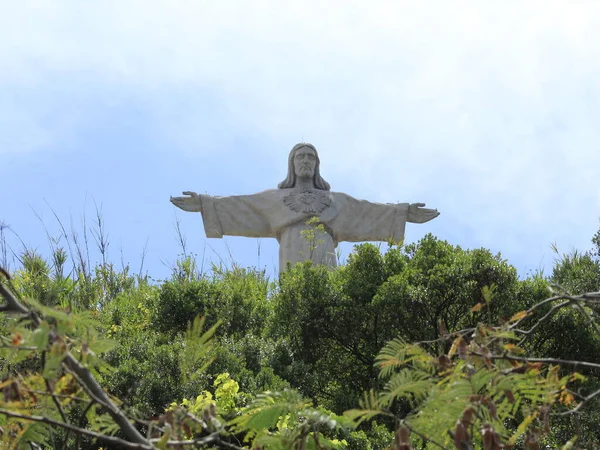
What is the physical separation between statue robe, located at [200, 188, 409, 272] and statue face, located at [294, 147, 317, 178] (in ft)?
0.83

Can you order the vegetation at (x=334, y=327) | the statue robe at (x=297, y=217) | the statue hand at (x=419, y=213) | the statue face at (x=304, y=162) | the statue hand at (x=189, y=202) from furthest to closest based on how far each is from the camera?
1. the statue hand at (x=419, y=213)
2. the statue face at (x=304, y=162)
3. the statue robe at (x=297, y=217)
4. the statue hand at (x=189, y=202)
5. the vegetation at (x=334, y=327)

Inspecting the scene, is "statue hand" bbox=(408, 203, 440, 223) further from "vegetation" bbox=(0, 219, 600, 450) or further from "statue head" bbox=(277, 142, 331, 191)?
"vegetation" bbox=(0, 219, 600, 450)

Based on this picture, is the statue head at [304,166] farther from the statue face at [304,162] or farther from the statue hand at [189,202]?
the statue hand at [189,202]

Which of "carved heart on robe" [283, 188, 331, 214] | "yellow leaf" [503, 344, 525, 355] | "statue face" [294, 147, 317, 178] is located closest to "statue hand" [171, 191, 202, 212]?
"carved heart on robe" [283, 188, 331, 214]

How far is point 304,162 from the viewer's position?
1383cm

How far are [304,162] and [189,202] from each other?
5.62 ft

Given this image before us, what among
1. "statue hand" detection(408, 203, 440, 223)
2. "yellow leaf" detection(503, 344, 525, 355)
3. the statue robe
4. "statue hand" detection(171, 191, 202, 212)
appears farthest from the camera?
"statue hand" detection(408, 203, 440, 223)

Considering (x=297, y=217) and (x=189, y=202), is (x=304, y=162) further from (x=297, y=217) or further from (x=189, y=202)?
(x=189, y=202)

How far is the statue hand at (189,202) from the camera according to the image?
1347cm

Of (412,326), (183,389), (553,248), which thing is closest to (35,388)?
(183,389)

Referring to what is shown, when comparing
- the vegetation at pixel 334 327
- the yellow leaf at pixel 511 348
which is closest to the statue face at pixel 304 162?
the vegetation at pixel 334 327

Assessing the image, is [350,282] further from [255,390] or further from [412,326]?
[255,390]

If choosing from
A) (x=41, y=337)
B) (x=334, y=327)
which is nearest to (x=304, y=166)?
(x=334, y=327)

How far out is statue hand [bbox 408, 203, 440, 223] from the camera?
46.1 ft
